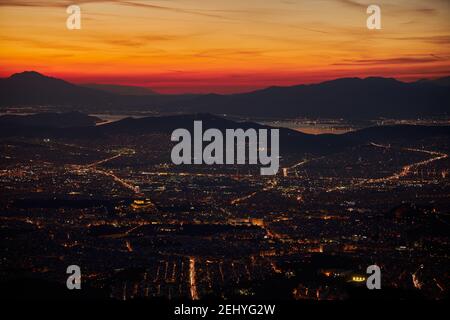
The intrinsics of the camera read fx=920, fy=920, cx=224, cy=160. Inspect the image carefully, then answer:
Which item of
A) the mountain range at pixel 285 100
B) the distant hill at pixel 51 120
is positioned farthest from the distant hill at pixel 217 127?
the mountain range at pixel 285 100

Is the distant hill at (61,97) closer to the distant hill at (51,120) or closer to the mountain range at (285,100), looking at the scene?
the mountain range at (285,100)

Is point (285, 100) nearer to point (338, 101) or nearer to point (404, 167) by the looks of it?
point (338, 101)

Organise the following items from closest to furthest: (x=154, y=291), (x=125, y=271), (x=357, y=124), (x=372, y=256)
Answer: (x=154, y=291), (x=125, y=271), (x=372, y=256), (x=357, y=124)

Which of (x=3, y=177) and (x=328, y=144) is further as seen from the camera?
(x=328, y=144)

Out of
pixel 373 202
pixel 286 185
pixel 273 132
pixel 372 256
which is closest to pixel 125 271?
pixel 372 256

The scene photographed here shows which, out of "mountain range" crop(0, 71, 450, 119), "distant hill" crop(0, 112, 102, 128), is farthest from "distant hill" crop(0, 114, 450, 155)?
"mountain range" crop(0, 71, 450, 119)

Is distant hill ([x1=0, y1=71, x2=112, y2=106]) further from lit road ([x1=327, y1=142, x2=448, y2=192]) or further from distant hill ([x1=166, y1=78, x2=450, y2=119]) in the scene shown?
lit road ([x1=327, y1=142, x2=448, y2=192])
